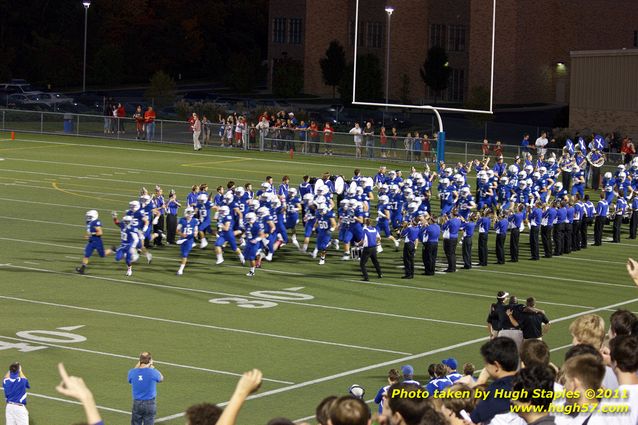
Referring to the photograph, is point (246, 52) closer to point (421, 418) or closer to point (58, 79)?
point (58, 79)

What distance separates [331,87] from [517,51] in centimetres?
1226

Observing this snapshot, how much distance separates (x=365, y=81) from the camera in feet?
209

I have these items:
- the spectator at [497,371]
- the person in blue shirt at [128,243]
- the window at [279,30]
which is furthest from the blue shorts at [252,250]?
the window at [279,30]

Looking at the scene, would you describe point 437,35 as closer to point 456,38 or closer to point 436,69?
point 456,38

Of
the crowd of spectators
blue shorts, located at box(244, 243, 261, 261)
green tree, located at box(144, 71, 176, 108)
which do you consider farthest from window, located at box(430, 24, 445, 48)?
the crowd of spectators

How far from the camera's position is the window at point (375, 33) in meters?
69.5

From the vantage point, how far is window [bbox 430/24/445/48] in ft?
221

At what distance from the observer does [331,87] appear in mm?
71625

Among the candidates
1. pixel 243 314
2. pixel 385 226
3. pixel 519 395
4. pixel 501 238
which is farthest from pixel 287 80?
pixel 519 395

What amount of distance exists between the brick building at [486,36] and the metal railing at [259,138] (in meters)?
12.1

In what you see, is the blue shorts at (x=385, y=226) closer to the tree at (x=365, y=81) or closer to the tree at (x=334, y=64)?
the tree at (x=365, y=81)

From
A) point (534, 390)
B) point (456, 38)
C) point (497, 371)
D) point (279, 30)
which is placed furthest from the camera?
point (279, 30)

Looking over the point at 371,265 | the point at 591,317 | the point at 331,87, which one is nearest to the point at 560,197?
the point at 371,265

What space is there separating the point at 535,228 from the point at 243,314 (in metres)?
8.16
